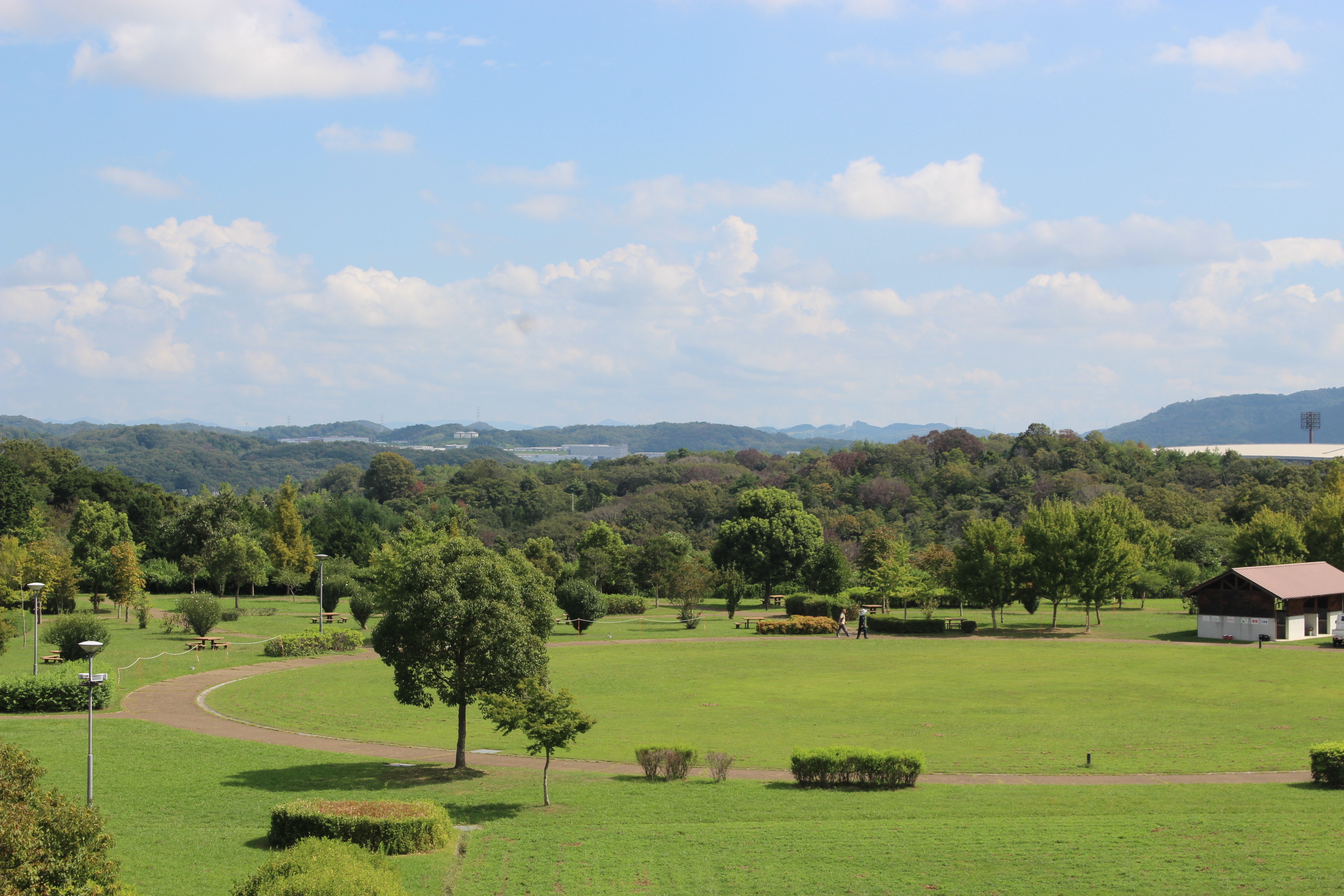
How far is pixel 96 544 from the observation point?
172 feet

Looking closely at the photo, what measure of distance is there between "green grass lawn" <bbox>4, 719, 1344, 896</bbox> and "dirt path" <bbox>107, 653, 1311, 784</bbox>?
815 mm

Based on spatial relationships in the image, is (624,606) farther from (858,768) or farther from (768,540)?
(858,768)

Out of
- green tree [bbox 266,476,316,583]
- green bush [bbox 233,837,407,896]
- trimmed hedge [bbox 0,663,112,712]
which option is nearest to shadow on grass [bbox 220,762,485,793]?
green bush [bbox 233,837,407,896]

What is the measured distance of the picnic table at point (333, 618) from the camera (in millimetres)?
56906

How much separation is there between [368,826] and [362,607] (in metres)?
37.4

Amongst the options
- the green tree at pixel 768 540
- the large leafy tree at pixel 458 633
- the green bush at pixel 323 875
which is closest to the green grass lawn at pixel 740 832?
the green bush at pixel 323 875

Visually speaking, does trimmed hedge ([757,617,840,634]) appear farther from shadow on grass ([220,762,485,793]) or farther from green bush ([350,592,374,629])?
shadow on grass ([220,762,485,793])

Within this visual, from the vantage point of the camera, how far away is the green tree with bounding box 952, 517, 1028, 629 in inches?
2104

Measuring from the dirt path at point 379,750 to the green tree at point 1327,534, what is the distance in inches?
1705

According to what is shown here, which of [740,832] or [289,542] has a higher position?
[289,542]

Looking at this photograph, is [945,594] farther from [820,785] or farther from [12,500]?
[12,500]

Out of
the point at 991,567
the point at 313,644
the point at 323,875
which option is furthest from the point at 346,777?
the point at 991,567

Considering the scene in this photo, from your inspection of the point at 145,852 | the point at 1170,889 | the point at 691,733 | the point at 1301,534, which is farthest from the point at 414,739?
the point at 1301,534

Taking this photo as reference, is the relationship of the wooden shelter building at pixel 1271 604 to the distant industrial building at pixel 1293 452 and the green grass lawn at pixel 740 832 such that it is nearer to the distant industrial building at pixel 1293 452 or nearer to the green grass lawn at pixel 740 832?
the green grass lawn at pixel 740 832
